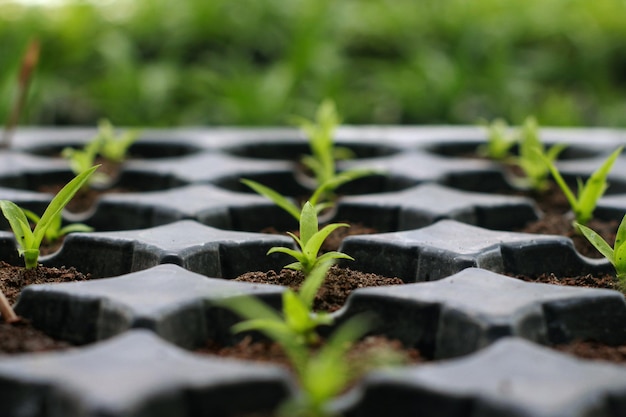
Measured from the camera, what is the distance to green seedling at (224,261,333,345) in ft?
2.38

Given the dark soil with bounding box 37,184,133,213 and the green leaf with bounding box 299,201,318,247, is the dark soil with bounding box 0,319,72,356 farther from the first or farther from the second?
the dark soil with bounding box 37,184,133,213

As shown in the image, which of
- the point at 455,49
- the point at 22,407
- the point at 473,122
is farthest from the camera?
the point at 455,49

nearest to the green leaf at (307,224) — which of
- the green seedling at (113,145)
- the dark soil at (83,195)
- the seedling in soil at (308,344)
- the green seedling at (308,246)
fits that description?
→ the green seedling at (308,246)

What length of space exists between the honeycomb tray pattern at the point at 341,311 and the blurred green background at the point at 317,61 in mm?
1862

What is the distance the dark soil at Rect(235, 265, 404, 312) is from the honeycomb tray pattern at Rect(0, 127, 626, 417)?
0.14 ft

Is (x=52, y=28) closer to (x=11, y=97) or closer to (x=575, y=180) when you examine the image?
(x=11, y=97)

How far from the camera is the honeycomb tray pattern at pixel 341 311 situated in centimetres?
63

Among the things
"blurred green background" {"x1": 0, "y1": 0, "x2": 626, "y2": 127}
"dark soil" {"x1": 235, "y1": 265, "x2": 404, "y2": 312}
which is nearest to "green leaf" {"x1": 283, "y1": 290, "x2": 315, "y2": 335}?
"dark soil" {"x1": 235, "y1": 265, "x2": 404, "y2": 312}

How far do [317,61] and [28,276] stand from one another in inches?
102

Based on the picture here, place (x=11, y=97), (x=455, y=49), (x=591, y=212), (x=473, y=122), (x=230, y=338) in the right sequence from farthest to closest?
1. (x=455, y=49)
2. (x=473, y=122)
3. (x=11, y=97)
4. (x=591, y=212)
5. (x=230, y=338)

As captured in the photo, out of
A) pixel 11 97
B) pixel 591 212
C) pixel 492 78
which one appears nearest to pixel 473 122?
pixel 492 78

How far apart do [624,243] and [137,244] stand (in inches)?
22.8

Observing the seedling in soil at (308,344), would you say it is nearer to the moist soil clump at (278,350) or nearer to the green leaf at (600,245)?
the moist soil clump at (278,350)

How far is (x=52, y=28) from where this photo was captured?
366cm
